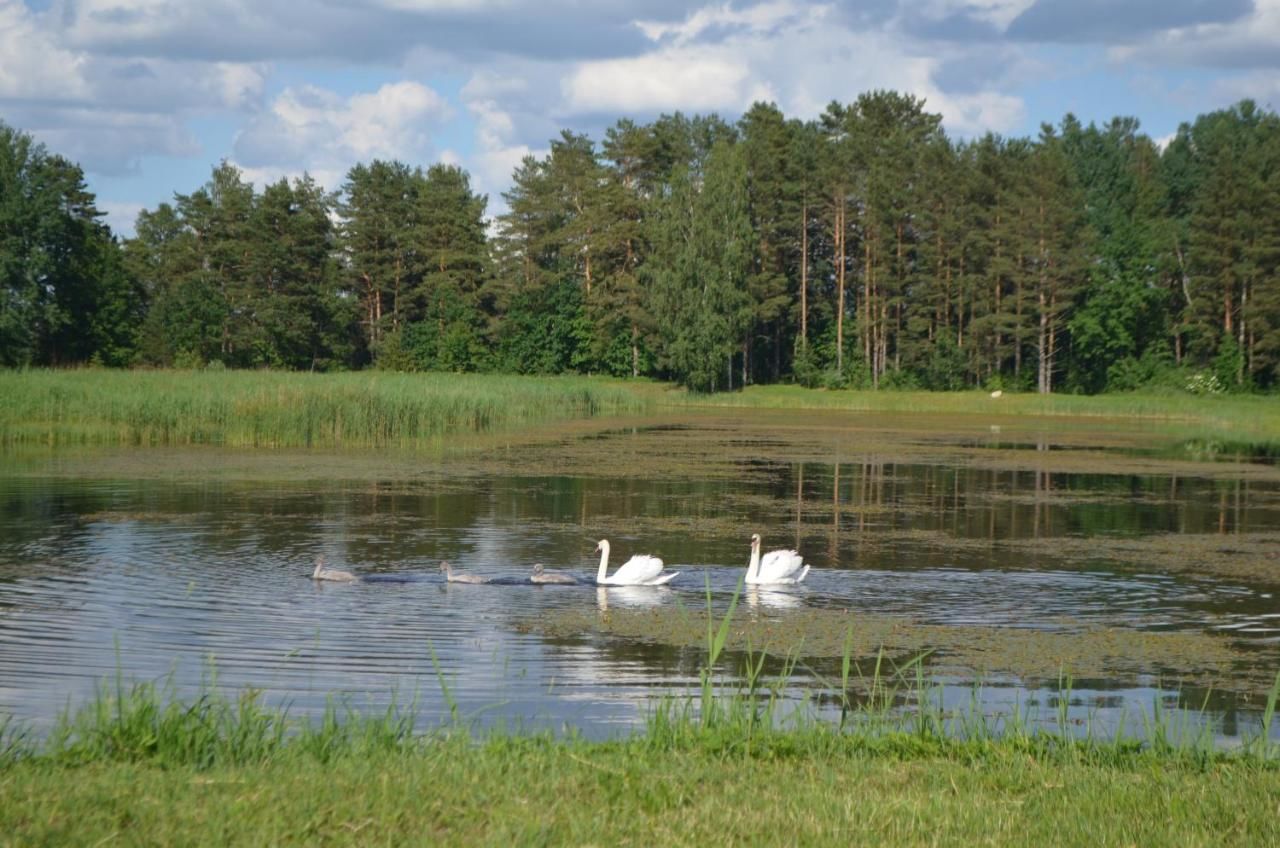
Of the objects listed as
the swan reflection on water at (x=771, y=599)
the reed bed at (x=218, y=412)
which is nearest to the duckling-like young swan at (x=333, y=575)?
the swan reflection on water at (x=771, y=599)

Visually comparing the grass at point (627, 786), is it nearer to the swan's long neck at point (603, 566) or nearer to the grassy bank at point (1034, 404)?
the swan's long neck at point (603, 566)

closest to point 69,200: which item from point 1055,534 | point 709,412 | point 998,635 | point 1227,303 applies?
point 709,412

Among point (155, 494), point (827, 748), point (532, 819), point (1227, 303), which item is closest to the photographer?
point (532, 819)

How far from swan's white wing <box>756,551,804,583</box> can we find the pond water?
292 mm

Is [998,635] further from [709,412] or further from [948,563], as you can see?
[709,412]

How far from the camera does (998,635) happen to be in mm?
12820

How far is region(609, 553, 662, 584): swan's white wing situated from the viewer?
1541 centimetres

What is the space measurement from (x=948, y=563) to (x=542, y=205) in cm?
7305

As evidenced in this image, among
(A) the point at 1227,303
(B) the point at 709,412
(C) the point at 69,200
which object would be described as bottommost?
(B) the point at 709,412

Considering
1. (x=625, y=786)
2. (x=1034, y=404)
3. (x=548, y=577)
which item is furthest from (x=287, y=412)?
(x=1034, y=404)

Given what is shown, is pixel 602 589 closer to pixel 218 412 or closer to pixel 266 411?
pixel 266 411

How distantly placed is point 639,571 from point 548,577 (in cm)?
101

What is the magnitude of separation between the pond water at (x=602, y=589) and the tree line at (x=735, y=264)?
126ft

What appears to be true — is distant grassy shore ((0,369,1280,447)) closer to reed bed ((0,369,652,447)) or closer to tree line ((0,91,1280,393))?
reed bed ((0,369,652,447))
